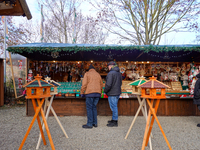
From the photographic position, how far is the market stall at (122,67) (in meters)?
5.04

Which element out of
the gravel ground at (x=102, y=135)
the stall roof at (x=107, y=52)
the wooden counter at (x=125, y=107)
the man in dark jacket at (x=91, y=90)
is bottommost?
the gravel ground at (x=102, y=135)

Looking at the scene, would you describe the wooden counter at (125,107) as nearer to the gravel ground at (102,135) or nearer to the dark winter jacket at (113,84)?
the gravel ground at (102,135)

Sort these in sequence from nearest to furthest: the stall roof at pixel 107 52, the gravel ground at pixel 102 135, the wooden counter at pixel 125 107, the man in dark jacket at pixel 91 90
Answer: the gravel ground at pixel 102 135 < the man in dark jacket at pixel 91 90 < the stall roof at pixel 107 52 < the wooden counter at pixel 125 107

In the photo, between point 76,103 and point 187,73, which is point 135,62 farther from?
point 76,103

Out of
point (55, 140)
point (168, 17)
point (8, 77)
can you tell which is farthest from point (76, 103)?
point (168, 17)

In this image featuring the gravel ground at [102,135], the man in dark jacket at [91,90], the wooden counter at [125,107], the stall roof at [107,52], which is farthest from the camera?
the wooden counter at [125,107]

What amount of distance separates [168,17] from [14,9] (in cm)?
1026

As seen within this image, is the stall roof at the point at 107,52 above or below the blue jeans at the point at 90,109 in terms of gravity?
above

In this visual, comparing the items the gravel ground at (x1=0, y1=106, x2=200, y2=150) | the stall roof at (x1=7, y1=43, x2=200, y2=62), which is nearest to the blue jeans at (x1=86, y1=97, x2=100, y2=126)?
the gravel ground at (x1=0, y1=106, x2=200, y2=150)

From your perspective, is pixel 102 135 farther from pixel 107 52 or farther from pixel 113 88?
pixel 107 52

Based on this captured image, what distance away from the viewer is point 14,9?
250cm

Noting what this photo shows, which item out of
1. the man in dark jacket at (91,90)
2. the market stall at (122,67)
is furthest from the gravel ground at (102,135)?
the market stall at (122,67)

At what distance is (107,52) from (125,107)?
92.7 inches

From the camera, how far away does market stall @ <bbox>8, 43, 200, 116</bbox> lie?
16.5ft
